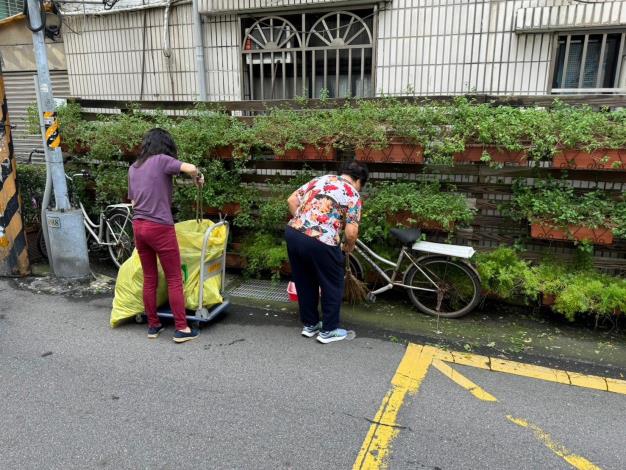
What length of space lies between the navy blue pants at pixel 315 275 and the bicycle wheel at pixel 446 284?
974 millimetres

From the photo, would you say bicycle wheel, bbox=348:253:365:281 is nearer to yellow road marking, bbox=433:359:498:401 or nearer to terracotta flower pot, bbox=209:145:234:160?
yellow road marking, bbox=433:359:498:401

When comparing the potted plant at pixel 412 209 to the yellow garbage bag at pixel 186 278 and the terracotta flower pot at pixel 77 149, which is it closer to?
the yellow garbage bag at pixel 186 278

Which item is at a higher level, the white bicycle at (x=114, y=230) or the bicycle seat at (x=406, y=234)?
the bicycle seat at (x=406, y=234)

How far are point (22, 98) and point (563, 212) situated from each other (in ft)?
32.6

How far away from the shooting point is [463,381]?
139 inches

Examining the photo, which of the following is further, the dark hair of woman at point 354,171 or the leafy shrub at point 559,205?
the leafy shrub at point 559,205

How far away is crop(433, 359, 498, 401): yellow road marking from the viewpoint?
3340 mm

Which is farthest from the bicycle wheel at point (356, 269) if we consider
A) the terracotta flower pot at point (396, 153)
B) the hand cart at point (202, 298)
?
the hand cart at point (202, 298)

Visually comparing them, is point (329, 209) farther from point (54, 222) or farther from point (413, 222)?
point (54, 222)

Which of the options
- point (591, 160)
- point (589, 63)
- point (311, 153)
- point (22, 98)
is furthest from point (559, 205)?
point (22, 98)

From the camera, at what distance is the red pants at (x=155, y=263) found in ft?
13.0

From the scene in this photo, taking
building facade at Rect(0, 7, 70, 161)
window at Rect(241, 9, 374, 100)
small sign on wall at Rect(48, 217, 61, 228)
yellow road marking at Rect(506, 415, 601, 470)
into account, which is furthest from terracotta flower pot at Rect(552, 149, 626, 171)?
building facade at Rect(0, 7, 70, 161)

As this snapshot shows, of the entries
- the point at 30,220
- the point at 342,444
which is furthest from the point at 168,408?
the point at 30,220

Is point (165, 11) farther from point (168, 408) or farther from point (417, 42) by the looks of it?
point (168, 408)
